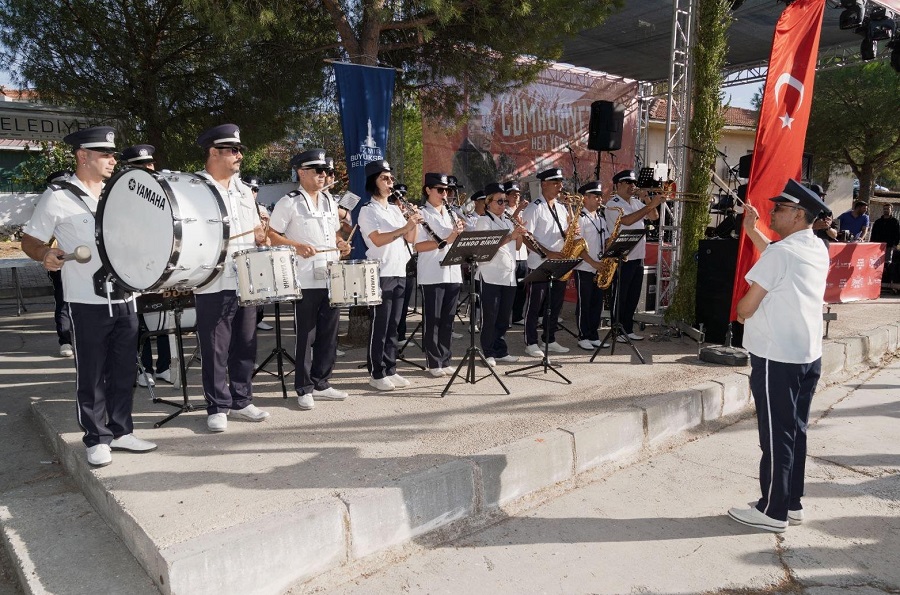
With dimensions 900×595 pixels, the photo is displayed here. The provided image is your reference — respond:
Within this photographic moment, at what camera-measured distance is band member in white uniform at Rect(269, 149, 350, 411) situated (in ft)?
17.5

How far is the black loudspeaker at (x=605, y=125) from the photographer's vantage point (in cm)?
1183

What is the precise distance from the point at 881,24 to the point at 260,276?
1047 cm

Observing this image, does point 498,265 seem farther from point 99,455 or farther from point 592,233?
point 99,455

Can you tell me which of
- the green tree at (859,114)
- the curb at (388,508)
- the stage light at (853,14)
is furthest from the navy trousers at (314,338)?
the green tree at (859,114)

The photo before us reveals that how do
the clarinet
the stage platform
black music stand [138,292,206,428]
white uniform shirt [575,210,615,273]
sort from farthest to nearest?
white uniform shirt [575,210,615,273], the clarinet, black music stand [138,292,206,428], the stage platform

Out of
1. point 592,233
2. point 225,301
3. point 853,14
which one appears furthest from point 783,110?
point 225,301

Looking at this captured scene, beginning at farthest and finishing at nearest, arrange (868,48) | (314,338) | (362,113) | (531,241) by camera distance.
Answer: (868,48) → (362,113) → (531,241) → (314,338)

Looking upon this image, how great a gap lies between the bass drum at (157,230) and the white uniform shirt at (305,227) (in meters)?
1.24

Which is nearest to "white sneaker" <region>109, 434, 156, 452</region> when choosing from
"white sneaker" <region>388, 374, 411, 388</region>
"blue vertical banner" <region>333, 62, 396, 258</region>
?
"white sneaker" <region>388, 374, 411, 388</region>

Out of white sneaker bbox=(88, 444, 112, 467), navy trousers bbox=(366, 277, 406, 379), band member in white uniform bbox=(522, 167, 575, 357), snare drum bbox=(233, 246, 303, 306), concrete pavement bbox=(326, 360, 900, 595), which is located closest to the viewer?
concrete pavement bbox=(326, 360, 900, 595)

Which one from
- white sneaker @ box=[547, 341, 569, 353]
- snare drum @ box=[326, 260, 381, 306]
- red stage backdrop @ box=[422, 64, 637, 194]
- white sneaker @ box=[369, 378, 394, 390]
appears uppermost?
red stage backdrop @ box=[422, 64, 637, 194]

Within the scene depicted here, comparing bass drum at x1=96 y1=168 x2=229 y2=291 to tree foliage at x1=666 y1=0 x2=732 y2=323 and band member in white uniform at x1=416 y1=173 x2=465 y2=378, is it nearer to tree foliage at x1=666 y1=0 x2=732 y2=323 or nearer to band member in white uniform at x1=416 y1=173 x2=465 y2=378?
band member in white uniform at x1=416 y1=173 x2=465 y2=378

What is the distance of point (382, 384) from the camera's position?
5.98 meters

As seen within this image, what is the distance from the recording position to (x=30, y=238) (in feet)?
13.0
